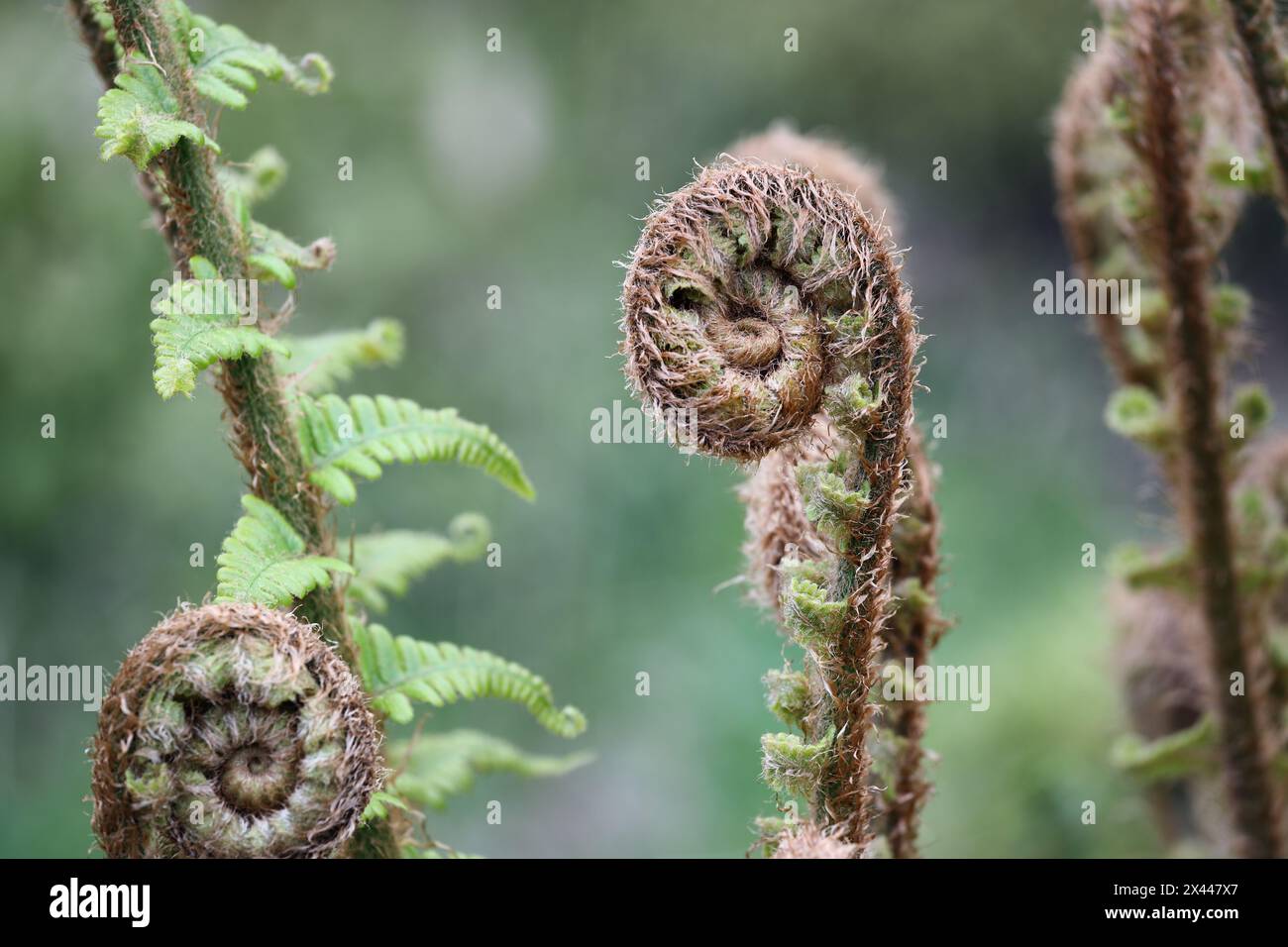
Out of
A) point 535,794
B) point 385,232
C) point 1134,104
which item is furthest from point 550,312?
point 1134,104

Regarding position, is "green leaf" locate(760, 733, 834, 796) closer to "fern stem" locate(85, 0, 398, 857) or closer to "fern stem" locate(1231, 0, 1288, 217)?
"fern stem" locate(85, 0, 398, 857)

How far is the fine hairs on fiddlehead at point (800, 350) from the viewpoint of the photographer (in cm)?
97

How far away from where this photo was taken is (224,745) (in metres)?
0.92

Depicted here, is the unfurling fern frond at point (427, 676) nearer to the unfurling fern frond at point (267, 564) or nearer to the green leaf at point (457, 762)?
the unfurling fern frond at point (267, 564)

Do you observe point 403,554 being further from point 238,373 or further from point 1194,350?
point 1194,350

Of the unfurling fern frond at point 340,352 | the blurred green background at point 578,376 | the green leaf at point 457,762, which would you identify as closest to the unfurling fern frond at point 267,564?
the unfurling fern frond at point 340,352

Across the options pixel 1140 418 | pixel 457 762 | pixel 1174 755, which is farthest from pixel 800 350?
pixel 1174 755

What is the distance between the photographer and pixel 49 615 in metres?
3.59

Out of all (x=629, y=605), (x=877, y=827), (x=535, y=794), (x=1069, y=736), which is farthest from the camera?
(x=629, y=605)

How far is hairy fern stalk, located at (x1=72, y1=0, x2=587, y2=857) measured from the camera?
92 cm

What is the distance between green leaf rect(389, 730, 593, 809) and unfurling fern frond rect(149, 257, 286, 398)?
685 mm

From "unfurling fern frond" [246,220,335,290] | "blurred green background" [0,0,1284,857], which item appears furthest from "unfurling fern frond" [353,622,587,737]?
"blurred green background" [0,0,1284,857]

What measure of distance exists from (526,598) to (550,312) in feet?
3.51
